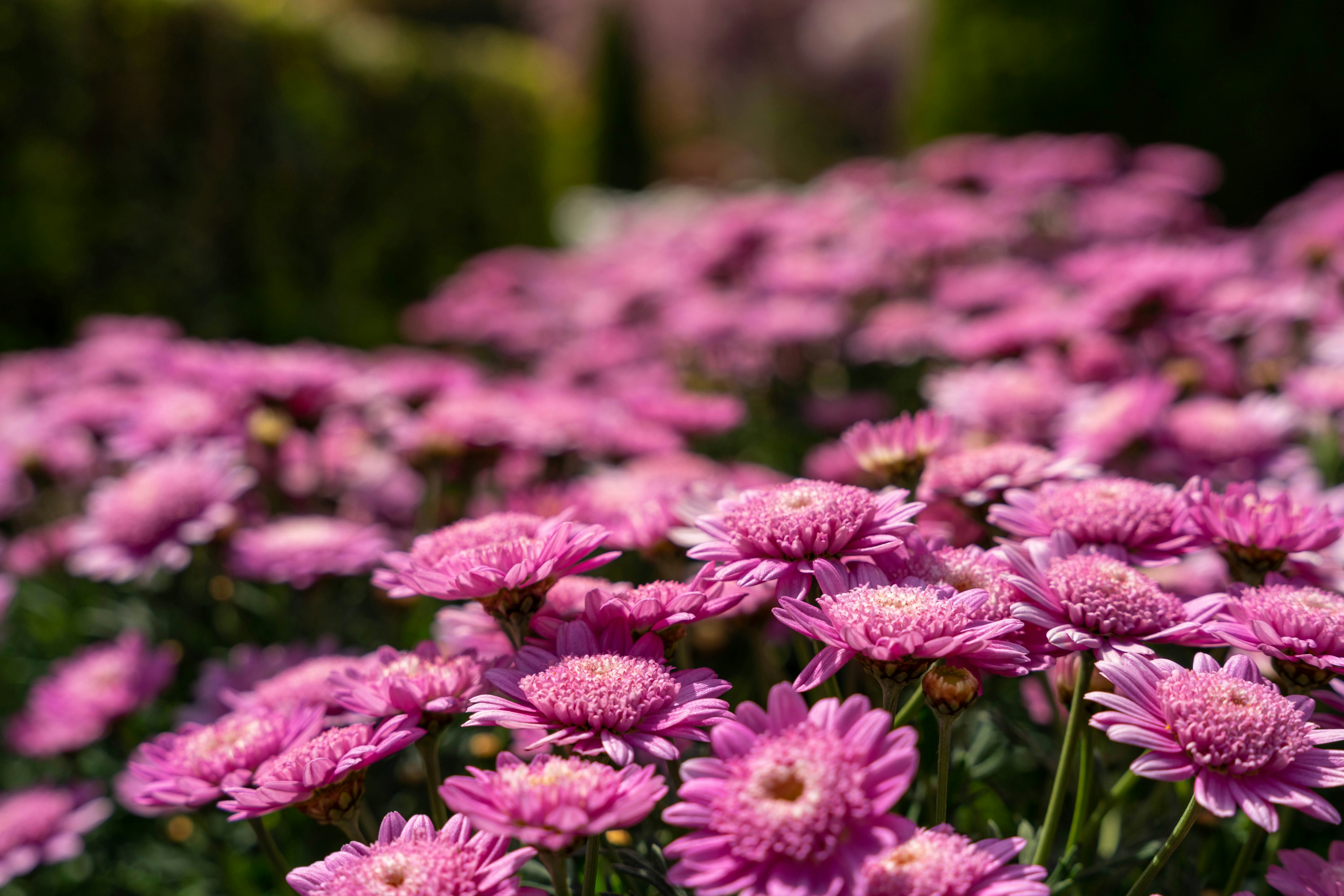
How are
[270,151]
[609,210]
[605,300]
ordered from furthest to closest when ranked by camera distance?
[609,210] → [270,151] → [605,300]

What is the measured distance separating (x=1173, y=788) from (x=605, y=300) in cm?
342

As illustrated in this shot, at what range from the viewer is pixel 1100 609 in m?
1.03

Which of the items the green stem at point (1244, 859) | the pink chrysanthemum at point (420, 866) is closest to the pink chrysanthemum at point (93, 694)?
the pink chrysanthemum at point (420, 866)

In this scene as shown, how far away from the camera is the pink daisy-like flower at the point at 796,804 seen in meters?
0.79

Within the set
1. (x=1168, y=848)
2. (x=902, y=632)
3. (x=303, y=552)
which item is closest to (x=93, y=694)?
(x=303, y=552)

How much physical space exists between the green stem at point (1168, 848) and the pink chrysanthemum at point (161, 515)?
1.73 metres

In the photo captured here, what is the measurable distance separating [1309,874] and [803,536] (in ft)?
2.26

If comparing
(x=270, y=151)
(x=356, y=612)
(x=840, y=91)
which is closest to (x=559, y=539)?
(x=356, y=612)

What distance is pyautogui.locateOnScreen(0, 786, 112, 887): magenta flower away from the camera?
1776 mm

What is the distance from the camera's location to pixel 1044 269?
3.75 meters

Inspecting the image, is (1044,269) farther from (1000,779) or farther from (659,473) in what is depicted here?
(1000,779)

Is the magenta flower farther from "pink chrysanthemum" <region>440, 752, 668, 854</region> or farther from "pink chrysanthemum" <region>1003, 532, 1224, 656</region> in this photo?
"pink chrysanthemum" <region>1003, 532, 1224, 656</region>

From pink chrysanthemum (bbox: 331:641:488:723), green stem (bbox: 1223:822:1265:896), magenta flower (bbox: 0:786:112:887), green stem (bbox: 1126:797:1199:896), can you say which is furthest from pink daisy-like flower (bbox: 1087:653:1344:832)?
magenta flower (bbox: 0:786:112:887)

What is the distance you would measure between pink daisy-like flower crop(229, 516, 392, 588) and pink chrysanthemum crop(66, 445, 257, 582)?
3.6 inches
